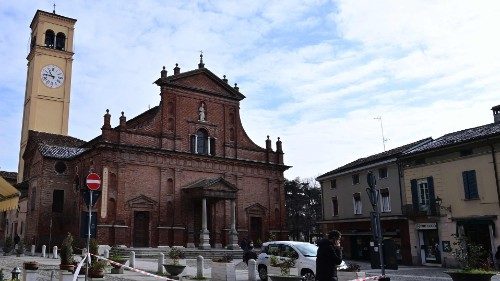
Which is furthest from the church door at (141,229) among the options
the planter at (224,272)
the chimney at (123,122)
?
the planter at (224,272)

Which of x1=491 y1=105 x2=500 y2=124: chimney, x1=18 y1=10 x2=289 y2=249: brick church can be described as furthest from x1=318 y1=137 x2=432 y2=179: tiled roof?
x1=18 y1=10 x2=289 y2=249: brick church

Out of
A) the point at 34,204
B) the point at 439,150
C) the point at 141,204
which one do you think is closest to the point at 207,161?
the point at 141,204

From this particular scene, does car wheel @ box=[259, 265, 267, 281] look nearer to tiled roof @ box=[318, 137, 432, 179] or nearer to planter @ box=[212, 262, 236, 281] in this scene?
planter @ box=[212, 262, 236, 281]

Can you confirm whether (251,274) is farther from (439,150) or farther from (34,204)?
(34,204)

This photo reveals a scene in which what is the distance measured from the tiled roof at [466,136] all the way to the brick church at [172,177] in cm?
1416

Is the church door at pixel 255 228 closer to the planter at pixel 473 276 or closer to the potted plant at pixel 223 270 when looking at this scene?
the potted plant at pixel 223 270

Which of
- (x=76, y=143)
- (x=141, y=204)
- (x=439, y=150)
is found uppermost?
(x=76, y=143)

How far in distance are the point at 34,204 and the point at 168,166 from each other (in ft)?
39.4

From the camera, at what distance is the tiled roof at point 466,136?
82.1ft

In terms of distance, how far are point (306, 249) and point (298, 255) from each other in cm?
59

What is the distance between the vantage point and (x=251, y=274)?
54.1 feet

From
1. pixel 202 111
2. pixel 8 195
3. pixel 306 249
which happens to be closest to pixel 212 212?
pixel 202 111

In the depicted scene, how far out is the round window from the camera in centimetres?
3761

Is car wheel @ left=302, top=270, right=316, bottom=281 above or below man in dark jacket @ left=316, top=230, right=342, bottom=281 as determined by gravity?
below
